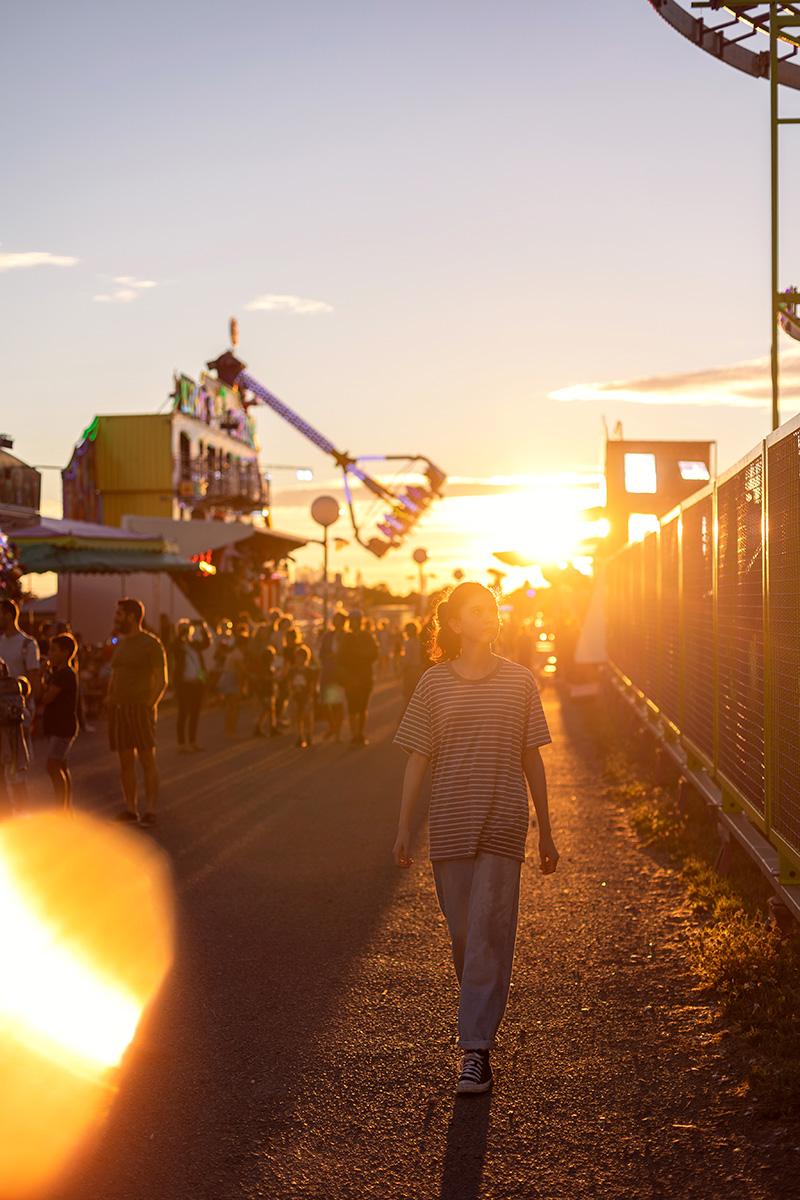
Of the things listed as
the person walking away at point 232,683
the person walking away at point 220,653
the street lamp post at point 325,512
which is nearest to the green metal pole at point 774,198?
the person walking away at point 232,683

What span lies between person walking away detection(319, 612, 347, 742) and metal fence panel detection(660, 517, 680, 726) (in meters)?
6.02

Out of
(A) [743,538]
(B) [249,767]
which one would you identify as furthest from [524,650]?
(A) [743,538]

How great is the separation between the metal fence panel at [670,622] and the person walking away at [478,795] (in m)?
6.49

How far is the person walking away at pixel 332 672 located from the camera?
17859mm

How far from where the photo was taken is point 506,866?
483cm

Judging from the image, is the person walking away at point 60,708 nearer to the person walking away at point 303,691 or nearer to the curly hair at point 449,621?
the curly hair at point 449,621

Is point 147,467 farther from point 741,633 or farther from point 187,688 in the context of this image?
point 741,633

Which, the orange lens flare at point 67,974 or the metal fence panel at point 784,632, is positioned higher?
the metal fence panel at point 784,632

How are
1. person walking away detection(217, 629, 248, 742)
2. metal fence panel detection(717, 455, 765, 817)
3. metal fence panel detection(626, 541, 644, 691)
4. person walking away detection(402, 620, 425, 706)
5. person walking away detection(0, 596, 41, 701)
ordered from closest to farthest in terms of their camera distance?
1. metal fence panel detection(717, 455, 765, 817)
2. person walking away detection(0, 596, 41, 701)
3. metal fence panel detection(626, 541, 644, 691)
4. person walking away detection(402, 620, 425, 706)
5. person walking away detection(217, 629, 248, 742)

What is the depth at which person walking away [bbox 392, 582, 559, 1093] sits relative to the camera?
15.6 feet

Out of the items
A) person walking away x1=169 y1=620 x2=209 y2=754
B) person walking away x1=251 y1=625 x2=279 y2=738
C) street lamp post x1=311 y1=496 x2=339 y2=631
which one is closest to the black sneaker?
person walking away x1=169 y1=620 x2=209 y2=754

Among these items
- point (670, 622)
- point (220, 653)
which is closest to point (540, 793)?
point (670, 622)

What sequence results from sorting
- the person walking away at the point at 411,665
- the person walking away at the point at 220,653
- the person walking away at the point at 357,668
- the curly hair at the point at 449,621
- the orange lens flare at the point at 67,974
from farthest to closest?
the person walking away at the point at 220,653, the person walking away at the point at 357,668, the person walking away at the point at 411,665, the curly hair at the point at 449,621, the orange lens flare at the point at 67,974

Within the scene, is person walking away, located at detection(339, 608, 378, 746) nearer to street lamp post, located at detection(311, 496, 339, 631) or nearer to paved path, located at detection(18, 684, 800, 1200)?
paved path, located at detection(18, 684, 800, 1200)
